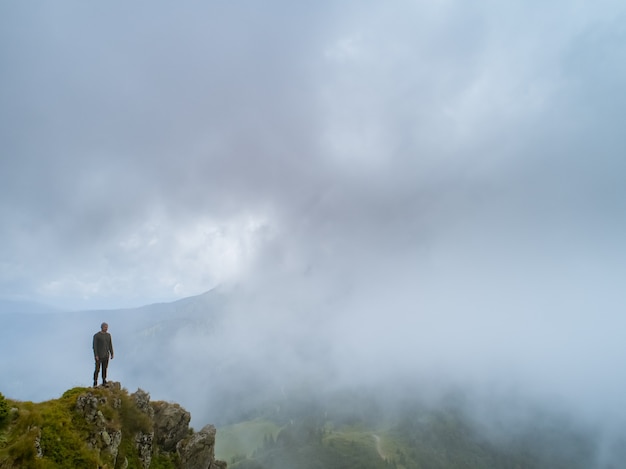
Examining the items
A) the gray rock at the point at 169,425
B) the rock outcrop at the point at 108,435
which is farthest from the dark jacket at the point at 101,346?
the gray rock at the point at 169,425

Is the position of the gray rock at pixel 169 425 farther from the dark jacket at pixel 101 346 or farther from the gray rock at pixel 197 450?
the dark jacket at pixel 101 346

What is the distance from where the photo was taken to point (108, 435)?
26.7m

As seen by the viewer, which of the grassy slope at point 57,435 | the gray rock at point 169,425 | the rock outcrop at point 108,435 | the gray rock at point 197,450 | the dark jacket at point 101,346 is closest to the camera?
the grassy slope at point 57,435

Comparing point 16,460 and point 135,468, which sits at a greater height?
point 16,460

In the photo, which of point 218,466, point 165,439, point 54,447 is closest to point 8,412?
point 54,447

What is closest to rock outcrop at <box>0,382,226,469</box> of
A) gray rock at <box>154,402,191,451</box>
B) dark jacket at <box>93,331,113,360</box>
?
gray rock at <box>154,402,191,451</box>

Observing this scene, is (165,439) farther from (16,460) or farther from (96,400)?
(16,460)

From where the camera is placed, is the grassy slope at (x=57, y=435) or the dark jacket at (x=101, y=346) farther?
the dark jacket at (x=101, y=346)

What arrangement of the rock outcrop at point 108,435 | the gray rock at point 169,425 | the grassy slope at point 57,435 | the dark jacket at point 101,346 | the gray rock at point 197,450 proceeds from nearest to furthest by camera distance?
the grassy slope at point 57,435, the rock outcrop at point 108,435, the dark jacket at point 101,346, the gray rock at point 169,425, the gray rock at point 197,450

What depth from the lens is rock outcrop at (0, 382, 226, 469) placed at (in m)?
21.3

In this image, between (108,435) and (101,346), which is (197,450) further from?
(101,346)

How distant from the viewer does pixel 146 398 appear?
109 ft

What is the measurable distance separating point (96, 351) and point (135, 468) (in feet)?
31.8

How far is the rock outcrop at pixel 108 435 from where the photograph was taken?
2134 cm
